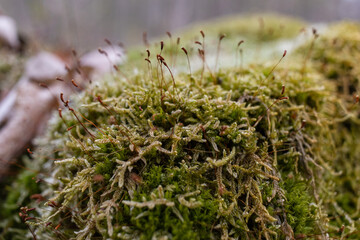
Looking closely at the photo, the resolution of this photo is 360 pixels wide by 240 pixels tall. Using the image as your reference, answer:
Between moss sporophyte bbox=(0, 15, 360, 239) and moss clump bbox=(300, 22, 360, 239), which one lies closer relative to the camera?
moss sporophyte bbox=(0, 15, 360, 239)

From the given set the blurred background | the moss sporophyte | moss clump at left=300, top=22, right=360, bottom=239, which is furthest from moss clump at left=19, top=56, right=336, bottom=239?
the blurred background

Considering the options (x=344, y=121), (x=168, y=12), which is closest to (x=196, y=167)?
(x=344, y=121)

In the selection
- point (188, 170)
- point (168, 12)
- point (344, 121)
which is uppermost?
point (168, 12)

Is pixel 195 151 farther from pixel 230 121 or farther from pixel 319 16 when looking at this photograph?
pixel 319 16

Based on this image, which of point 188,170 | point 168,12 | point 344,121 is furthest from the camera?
point 168,12

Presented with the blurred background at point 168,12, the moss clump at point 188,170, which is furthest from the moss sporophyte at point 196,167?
the blurred background at point 168,12

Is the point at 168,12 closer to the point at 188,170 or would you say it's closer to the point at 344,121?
the point at 344,121

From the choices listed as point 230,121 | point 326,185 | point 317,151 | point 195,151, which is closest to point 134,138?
point 195,151

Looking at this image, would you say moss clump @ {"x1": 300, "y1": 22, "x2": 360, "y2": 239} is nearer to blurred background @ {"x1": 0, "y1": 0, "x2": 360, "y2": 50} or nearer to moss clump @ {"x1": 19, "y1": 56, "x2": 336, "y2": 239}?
moss clump @ {"x1": 19, "y1": 56, "x2": 336, "y2": 239}
